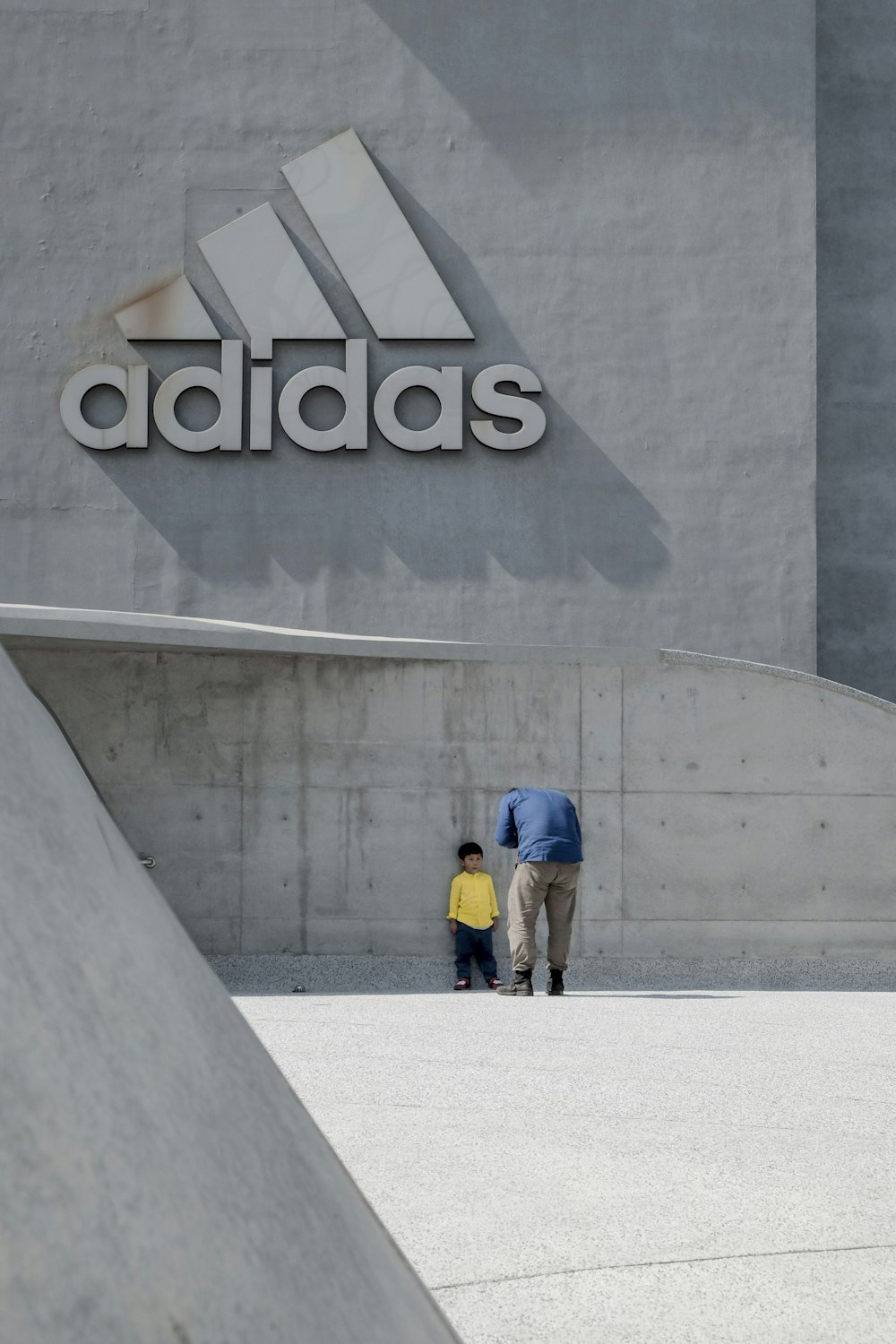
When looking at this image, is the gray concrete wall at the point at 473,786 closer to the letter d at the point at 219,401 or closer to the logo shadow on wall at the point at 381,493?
the logo shadow on wall at the point at 381,493

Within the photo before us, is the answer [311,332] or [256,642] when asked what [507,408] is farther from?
[256,642]

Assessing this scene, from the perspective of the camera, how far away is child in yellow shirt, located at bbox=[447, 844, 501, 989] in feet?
37.7

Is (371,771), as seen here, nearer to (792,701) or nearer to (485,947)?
(485,947)

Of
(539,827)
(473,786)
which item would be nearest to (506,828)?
(539,827)

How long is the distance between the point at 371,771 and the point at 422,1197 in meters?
8.14


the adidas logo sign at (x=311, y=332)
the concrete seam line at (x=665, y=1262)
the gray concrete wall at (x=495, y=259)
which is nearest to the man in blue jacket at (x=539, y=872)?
the gray concrete wall at (x=495, y=259)

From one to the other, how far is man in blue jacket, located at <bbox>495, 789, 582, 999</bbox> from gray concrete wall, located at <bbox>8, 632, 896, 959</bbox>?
1.33 metres

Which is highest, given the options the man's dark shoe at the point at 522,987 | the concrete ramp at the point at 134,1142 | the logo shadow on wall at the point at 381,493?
the logo shadow on wall at the point at 381,493

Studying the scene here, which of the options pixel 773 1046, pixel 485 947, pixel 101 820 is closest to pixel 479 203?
pixel 485 947

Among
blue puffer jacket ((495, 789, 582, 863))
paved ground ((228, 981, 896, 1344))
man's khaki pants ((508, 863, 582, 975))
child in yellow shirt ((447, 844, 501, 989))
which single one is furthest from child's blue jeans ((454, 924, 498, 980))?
paved ground ((228, 981, 896, 1344))

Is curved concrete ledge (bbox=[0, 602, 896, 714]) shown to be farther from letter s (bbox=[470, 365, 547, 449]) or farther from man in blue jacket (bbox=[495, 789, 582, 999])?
letter s (bbox=[470, 365, 547, 449])

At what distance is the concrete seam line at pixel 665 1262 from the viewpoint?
118 inches

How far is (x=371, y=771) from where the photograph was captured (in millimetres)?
11805

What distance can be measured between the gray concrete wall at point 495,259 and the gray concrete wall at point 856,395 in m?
1.86
